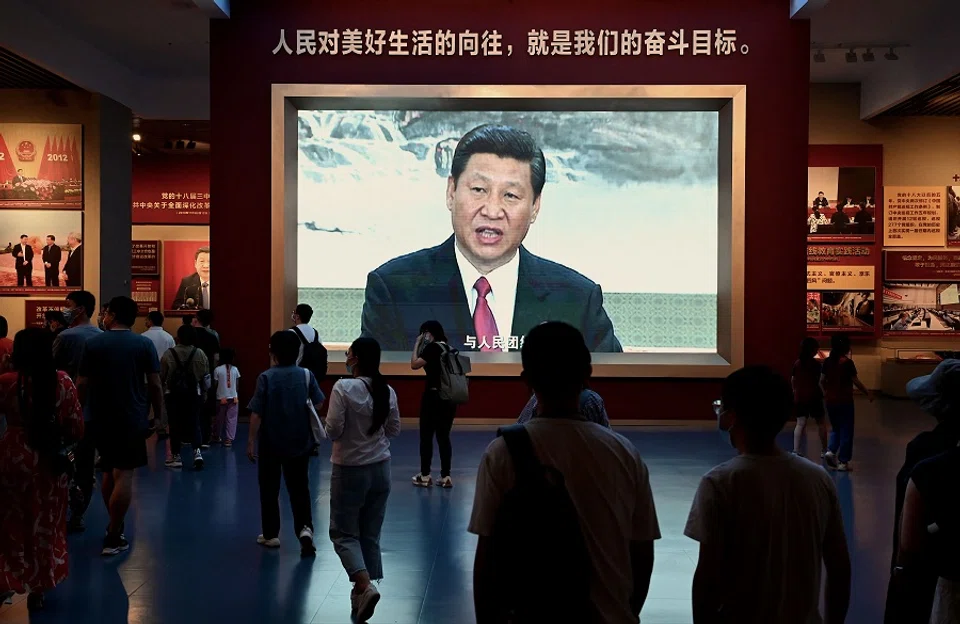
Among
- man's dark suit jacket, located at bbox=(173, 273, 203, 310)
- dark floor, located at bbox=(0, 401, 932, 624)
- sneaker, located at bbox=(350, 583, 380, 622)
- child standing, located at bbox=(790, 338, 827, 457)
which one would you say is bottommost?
dark floor, located at bbox=(0, 401, 932, 624)

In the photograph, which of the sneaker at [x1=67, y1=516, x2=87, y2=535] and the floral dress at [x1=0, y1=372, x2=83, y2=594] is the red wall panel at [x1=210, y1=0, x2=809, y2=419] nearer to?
the sneaker at [x1=67, y1=516, x2=87, y2=535]

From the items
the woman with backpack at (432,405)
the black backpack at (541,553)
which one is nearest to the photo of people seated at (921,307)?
the woman with backpack at (432,405)

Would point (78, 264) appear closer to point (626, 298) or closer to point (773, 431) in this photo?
point (626, 298)

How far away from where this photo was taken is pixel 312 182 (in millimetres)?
12672

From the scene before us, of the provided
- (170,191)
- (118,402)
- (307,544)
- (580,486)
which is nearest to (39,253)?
(170,191)

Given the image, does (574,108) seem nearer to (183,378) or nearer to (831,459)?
(831,459)

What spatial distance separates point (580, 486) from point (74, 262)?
13660 mm

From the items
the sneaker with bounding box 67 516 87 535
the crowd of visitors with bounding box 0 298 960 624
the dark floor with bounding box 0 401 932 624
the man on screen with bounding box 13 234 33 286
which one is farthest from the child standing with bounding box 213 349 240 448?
the crowd of visitors with bounding box 0 298 960 624

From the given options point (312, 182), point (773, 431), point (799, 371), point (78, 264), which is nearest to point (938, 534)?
point (773, 431)

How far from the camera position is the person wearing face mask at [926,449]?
292cm

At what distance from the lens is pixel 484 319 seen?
1268cm

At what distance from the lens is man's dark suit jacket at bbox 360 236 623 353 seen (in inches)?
498

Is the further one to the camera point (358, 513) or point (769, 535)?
point (358, 513)

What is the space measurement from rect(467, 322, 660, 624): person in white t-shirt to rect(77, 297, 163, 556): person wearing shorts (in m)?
4.38
